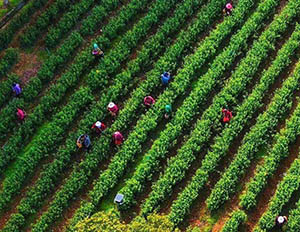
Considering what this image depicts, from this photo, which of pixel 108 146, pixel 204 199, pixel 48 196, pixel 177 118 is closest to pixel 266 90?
pixel 177 118

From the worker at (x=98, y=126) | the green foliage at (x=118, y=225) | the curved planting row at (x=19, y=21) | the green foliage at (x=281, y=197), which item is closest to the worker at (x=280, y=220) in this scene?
the green foliage at (x=281, y=197)

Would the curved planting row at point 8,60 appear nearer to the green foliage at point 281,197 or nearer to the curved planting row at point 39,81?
Answer: the curved planting row at point 39,81

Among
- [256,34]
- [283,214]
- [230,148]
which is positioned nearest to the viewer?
[283,214]

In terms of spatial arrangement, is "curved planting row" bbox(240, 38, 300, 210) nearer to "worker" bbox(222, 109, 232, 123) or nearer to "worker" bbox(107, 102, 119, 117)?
"worker" bbox(222, 109, 232, 123)

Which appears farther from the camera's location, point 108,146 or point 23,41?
point 23,41

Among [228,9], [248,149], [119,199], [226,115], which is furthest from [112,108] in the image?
[228,9]

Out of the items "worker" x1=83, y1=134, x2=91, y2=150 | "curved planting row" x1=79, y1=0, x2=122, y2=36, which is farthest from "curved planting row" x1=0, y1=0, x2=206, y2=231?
"curved planting row" x1=79, y1=0, x2=122, y2=36

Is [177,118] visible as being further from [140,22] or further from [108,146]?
[140,22]
